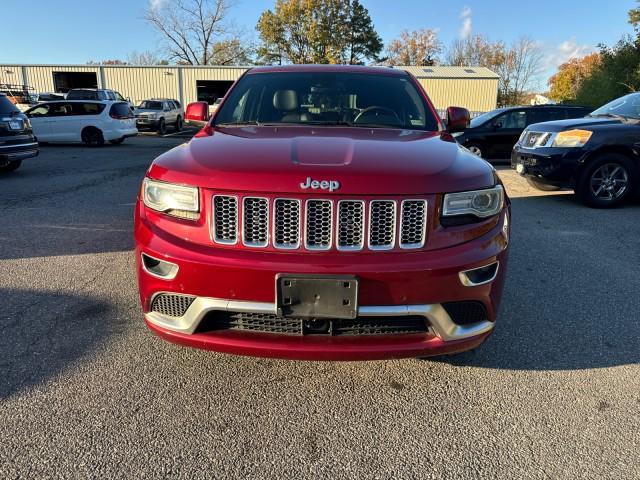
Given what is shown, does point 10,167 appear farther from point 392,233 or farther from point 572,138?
point 572,138

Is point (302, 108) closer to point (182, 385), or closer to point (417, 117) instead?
point (417, 117)

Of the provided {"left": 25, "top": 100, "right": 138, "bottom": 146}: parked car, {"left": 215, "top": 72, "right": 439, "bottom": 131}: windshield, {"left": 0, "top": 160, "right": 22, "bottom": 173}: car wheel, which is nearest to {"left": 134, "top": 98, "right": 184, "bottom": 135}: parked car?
{"left": 25, "top": 100, "right": 138, "bottom": 146}: parked car

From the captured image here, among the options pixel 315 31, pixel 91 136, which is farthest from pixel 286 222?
pixel 315 31

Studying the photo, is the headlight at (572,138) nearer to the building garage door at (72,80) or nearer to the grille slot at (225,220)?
the grille slot at (225,220)

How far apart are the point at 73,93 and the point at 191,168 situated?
1012 inches

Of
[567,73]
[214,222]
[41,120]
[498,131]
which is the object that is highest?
[567,73]

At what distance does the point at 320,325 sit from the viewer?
7.26 feet

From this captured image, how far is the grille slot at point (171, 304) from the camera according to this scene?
2.25 metres

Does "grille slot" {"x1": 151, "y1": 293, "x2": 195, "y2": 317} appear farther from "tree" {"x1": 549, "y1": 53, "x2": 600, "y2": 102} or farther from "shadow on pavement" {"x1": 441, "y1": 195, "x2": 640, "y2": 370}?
"tree" {"x1": 549, "y1": 53, "x2": 600, "y2": 102}

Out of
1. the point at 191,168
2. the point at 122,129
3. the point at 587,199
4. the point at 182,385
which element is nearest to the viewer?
the point at 191,168

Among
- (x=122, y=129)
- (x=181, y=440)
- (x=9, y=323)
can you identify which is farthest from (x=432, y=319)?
(x=122, y=129)

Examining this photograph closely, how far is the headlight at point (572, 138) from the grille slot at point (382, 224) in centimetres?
589

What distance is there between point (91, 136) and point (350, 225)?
1675cm

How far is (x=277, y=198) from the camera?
2139mm
